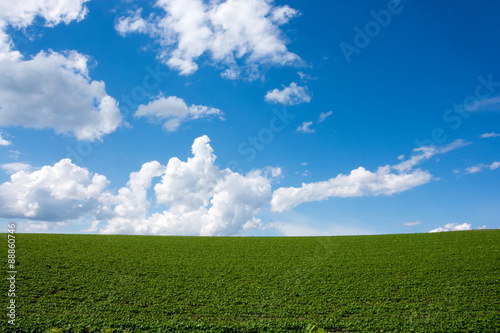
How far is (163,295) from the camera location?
19453 mm

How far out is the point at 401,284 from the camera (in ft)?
69.7

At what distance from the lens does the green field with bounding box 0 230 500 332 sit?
15727mm

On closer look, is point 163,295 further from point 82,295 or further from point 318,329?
point 318,329

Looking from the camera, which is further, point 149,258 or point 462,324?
point 149,258

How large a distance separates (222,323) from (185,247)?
1983 centimetres

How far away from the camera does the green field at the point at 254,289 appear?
15.7 meters

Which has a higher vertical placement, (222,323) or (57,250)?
(57,250)

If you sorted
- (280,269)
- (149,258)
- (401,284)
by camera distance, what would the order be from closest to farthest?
(401,284) → (280,269) → (149,258)

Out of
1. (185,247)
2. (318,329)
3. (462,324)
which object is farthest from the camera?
(185,247)

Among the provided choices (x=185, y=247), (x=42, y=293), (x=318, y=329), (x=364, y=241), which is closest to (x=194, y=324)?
(x=318, y=329)

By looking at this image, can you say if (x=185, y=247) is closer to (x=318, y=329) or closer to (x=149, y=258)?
(x=149, y=258)

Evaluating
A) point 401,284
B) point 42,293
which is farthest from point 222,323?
point 401,284

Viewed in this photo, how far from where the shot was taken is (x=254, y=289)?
20.6m

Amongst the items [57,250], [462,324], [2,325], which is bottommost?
[462,324]
